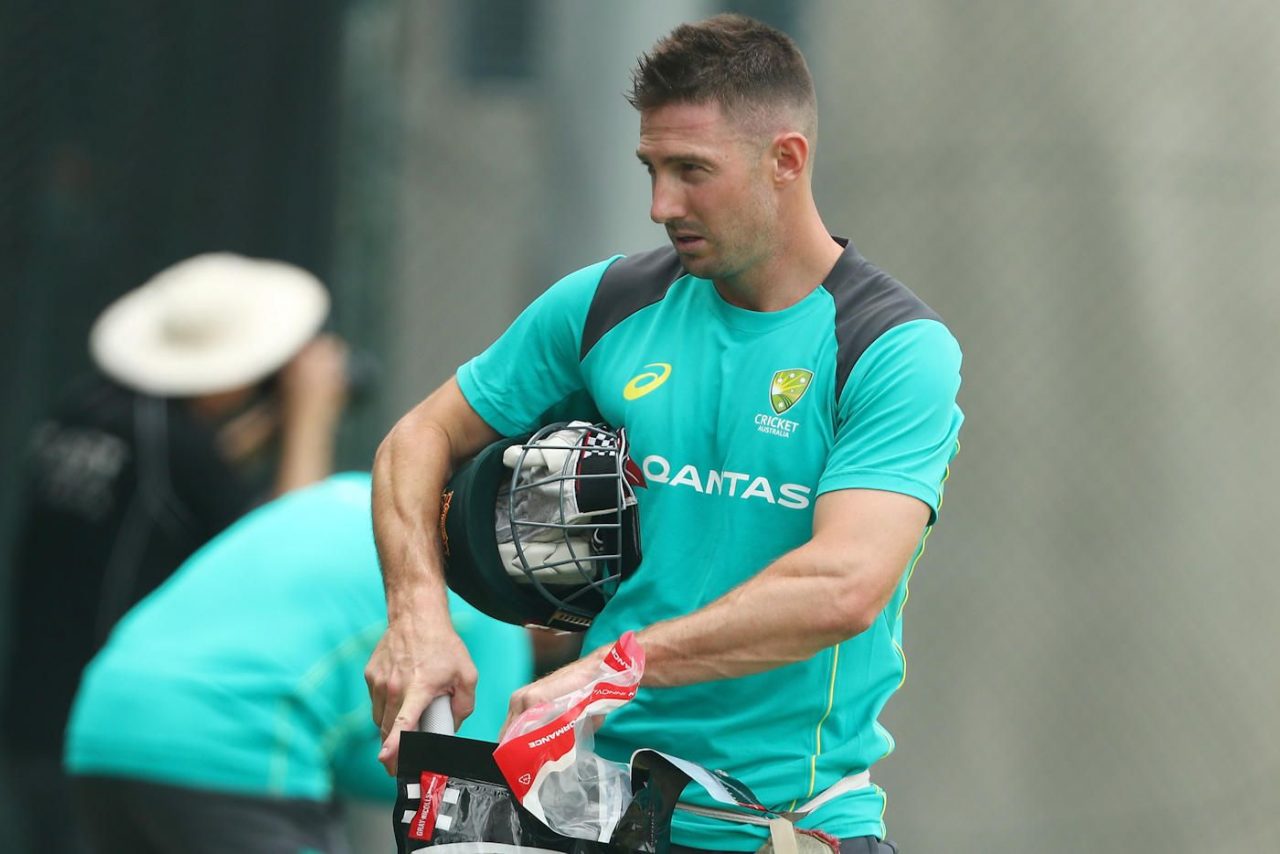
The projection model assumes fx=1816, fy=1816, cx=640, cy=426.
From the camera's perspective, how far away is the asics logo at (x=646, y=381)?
2.82 m

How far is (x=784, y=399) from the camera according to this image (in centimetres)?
273

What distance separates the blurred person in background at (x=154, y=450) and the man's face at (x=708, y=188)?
2.41 m

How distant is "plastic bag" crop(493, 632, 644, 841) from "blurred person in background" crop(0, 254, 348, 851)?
2.55 m

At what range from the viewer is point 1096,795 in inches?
259

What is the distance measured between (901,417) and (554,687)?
64 centimetres

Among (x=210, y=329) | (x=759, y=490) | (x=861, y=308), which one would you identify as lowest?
(x=210, y=329)

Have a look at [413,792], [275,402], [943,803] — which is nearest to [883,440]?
[413,792]

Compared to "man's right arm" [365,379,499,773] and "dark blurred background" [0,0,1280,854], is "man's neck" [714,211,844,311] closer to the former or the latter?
"man's right arm" [365,379,499,773]

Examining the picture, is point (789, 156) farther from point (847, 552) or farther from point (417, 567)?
point (417, 567)

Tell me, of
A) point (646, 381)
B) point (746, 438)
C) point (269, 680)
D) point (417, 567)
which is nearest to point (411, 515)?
point (417, 567)

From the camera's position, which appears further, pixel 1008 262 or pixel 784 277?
pixel 1008 262

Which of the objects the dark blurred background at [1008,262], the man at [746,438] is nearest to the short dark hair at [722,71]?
the man at [746,438]

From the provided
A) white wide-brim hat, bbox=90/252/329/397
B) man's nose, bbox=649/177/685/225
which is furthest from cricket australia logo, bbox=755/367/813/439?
white wide-brim hat, bbox=90/252/329/397

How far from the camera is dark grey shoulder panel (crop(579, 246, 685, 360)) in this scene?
2.94 meters
